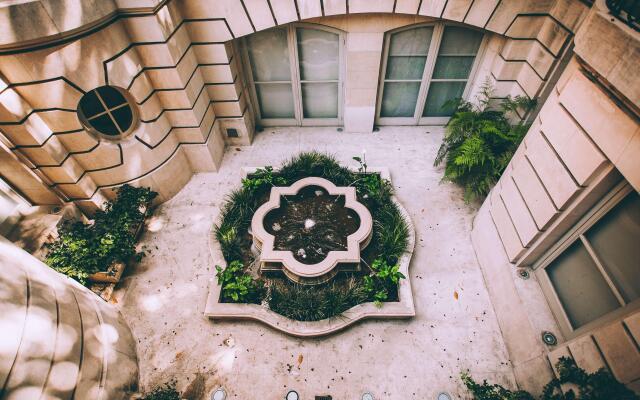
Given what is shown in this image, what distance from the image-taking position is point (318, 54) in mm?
6930

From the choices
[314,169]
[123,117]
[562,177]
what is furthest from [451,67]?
[123,117]

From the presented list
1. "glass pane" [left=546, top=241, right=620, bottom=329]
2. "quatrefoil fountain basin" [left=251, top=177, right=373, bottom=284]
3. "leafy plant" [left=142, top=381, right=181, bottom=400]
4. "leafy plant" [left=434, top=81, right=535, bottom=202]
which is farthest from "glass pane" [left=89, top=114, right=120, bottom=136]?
"glass pane" [left=546, top=241, right=620, bottom=329]

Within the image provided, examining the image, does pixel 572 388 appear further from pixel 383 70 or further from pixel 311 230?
pixel 383 70

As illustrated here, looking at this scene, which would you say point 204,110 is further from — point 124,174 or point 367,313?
point 367,313

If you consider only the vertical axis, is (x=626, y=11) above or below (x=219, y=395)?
above

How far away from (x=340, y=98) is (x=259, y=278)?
15.5ft

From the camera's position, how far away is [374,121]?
8.04 meters

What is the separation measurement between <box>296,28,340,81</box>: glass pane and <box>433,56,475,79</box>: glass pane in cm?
228

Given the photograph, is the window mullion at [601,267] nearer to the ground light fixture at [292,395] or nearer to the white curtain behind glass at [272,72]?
the ground light fixture at [292,395]

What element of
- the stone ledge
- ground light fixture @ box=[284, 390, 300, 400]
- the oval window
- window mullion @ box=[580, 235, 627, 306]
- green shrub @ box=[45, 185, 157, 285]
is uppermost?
the oval window

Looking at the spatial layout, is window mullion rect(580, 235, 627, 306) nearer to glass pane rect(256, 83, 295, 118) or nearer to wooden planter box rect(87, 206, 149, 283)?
glass pane rect(256, 83, 295, 118)

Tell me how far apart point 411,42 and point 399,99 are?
54.0 inches

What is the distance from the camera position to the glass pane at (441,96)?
7388mm

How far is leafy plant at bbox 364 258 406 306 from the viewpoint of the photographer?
5020 mm
